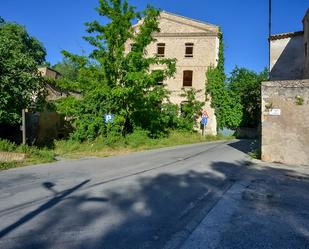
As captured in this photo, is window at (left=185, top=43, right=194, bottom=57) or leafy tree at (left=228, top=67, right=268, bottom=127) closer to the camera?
window at (left=185, top=43, right=194, bottom=57)

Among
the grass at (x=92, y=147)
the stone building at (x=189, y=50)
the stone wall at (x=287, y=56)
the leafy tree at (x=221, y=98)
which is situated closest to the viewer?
the grass at (x=92, y=147)

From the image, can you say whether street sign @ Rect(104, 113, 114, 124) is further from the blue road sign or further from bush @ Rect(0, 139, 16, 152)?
the blue road sign

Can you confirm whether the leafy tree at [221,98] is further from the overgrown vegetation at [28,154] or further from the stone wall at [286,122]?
the overgrown vegetation at [28,154]

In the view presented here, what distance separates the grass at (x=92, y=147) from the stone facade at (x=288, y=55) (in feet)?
→ 27.9

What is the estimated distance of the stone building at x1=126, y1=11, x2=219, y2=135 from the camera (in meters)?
35.4

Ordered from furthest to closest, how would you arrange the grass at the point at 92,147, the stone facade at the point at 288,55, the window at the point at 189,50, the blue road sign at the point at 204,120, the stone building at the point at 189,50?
the window at the point at 189,50 → the stone building at the point at 189,50 → the blue road sign at the point at 204,120 → the stone facade at the point at 288,55 → the grass at the point at 92,147

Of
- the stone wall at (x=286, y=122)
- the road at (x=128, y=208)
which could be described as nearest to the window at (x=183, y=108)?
the stone wall at (x=286, y=122)

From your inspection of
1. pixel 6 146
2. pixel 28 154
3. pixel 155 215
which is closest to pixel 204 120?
pixel 28 154

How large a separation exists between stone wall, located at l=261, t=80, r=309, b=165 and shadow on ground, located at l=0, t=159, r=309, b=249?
372 cm

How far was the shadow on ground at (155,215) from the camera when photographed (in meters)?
5.39

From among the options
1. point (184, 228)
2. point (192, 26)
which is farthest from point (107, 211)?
point (192, 26)

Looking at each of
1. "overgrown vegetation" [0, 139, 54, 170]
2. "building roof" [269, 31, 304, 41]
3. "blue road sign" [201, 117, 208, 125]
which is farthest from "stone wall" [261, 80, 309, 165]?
"blue road sign" [201, 117, 208, 125]

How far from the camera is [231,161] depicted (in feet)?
48.6

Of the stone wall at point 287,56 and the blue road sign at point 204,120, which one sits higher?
the stone wall at point 287,56
